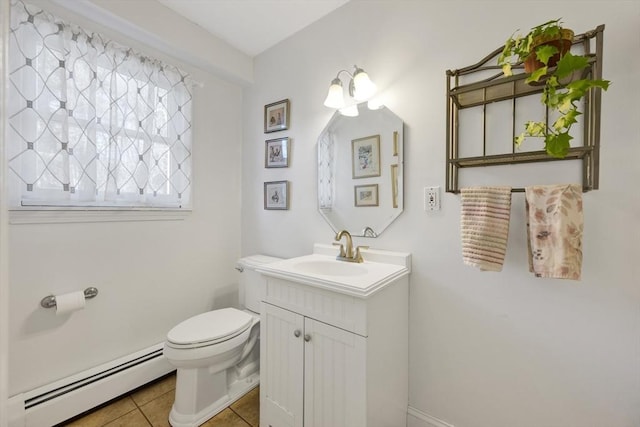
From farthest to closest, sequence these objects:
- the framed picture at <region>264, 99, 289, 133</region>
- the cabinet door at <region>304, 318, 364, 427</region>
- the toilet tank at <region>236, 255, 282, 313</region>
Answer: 1. the framed picture at <region>264, 99, 289, 133</region>
2. the toilet tank at <region>236, 255, 282, 313</region>
3. the cabinet door at <region>304, 318, 364, 427</region>

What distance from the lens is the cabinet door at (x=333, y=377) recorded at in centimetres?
103

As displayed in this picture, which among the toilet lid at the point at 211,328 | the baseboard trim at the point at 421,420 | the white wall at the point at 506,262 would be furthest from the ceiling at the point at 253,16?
the baseboard trim at the point at 421,420

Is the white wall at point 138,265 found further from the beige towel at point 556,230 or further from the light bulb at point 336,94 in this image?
the beige towel at point 556,230

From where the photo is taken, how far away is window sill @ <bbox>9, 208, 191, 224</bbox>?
1.30m

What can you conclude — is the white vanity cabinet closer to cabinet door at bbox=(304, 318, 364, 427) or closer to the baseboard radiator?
cabinet door at bbox=(304, 318, 364, 427)

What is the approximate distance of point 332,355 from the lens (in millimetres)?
1111

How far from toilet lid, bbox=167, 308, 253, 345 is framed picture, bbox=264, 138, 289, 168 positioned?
1091 mm

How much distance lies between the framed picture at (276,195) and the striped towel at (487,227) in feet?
4.01

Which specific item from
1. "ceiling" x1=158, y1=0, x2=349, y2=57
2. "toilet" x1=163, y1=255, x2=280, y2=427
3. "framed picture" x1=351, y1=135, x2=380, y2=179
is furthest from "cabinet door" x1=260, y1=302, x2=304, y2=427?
"ceiling" x1=158, y1=0, x2=349, y2=57

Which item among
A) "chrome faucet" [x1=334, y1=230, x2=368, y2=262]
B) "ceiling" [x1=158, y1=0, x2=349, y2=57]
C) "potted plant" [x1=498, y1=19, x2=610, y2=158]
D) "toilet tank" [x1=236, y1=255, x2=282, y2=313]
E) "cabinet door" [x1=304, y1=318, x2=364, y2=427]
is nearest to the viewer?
"potted plant" [x1=498, y1=19, x2=610, y2=158]

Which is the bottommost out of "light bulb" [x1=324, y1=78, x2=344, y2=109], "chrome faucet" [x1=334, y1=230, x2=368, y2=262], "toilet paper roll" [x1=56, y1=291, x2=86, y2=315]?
"toilet paper roll" [x1=56, y1=291, x2=86, y2=315]

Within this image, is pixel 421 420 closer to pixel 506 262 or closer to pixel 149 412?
pixel 506 262

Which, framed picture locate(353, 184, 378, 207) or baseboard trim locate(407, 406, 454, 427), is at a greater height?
framed picture locate(353, 184, 378, 207)

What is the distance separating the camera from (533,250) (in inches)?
37.5
